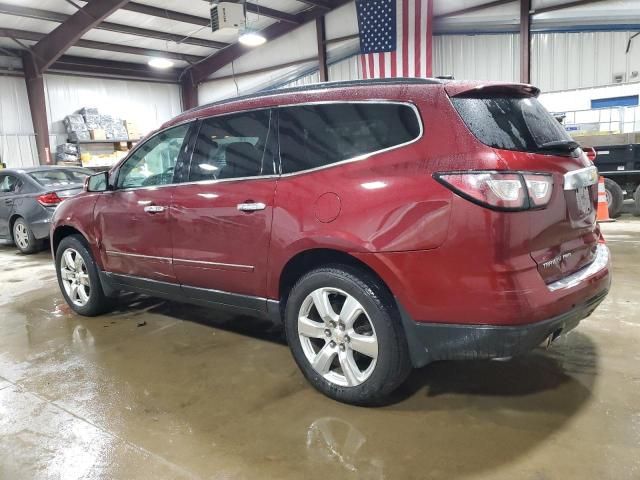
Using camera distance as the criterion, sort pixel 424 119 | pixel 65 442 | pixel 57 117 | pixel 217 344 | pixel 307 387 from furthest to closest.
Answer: pixel 57 117 → pixel 217 344 → pixel 307 387 → pixel 65 442 → pixel 424 119

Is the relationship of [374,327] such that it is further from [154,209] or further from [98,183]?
[98,183]

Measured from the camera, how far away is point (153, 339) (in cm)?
358

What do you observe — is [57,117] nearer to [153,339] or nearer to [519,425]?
[153,339]

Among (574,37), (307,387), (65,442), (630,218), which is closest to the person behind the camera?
(65,442)

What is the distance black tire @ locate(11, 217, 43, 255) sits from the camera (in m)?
7.66

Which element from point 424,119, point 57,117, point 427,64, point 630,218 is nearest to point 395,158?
point 424,119

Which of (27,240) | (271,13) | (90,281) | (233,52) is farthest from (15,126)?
(90,281)

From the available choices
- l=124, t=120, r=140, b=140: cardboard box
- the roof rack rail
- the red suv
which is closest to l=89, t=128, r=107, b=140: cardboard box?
l=124, t=120, r=140, b=140: cardboard box

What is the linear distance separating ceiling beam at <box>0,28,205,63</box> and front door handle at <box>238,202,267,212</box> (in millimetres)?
12798

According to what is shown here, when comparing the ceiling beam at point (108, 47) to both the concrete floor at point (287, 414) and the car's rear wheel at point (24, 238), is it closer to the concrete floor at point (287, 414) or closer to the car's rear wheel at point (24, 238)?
the car's rear wheel at point (24, 238)

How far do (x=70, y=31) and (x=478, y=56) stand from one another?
32.8 feet

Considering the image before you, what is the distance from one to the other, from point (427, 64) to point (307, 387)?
32.6 ft

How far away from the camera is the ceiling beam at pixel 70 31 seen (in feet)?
35.4

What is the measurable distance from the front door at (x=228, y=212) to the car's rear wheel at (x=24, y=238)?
573 cm
